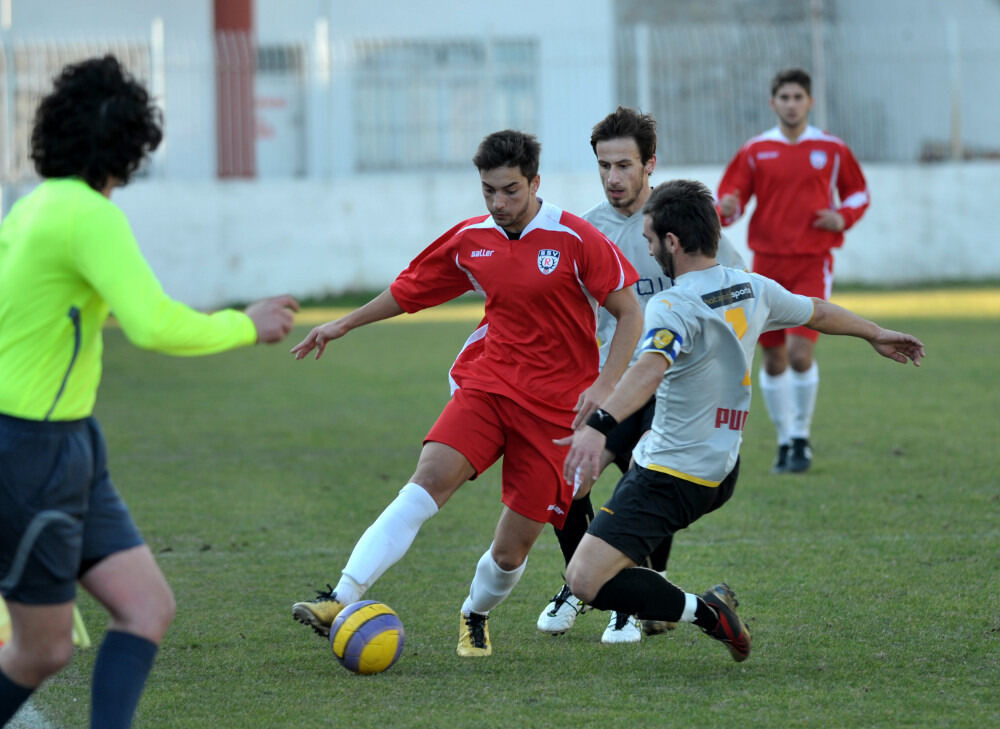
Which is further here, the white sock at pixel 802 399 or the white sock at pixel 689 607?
the white sock at pixel 802 399

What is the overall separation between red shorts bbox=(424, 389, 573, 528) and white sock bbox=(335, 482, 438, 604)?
0.25m

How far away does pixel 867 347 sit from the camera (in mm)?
15758

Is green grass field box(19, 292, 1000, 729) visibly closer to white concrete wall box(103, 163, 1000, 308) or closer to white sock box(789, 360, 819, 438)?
white sock box(789, 360, 819, 438)

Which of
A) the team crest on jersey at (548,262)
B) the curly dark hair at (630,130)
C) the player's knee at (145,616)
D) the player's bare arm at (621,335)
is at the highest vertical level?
the curly dark hair at (630,130)

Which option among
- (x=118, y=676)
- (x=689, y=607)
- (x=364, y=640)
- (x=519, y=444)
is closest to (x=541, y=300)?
(x=519, y=444)

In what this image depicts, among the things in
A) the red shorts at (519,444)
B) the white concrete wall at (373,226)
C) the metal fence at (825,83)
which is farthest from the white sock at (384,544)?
the metal fence at (825,83)

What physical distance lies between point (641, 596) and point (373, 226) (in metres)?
18.2

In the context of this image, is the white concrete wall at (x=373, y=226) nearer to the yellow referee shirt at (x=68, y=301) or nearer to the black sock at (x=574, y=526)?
the black sock at (x=574, y=526)

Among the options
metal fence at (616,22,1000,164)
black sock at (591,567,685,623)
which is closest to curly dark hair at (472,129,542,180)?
black sock at (591,567,685,623)

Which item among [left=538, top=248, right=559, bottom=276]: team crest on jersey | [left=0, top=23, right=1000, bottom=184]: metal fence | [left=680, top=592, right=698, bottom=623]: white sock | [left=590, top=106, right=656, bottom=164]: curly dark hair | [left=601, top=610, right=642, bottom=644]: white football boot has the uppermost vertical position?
[left=0, top=23, right=1000, bottom=184]: metal fence

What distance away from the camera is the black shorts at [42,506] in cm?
328

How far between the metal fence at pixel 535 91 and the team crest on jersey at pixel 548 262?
58.6 ft

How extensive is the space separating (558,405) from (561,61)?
1831 centimetres

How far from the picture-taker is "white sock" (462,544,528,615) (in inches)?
195
